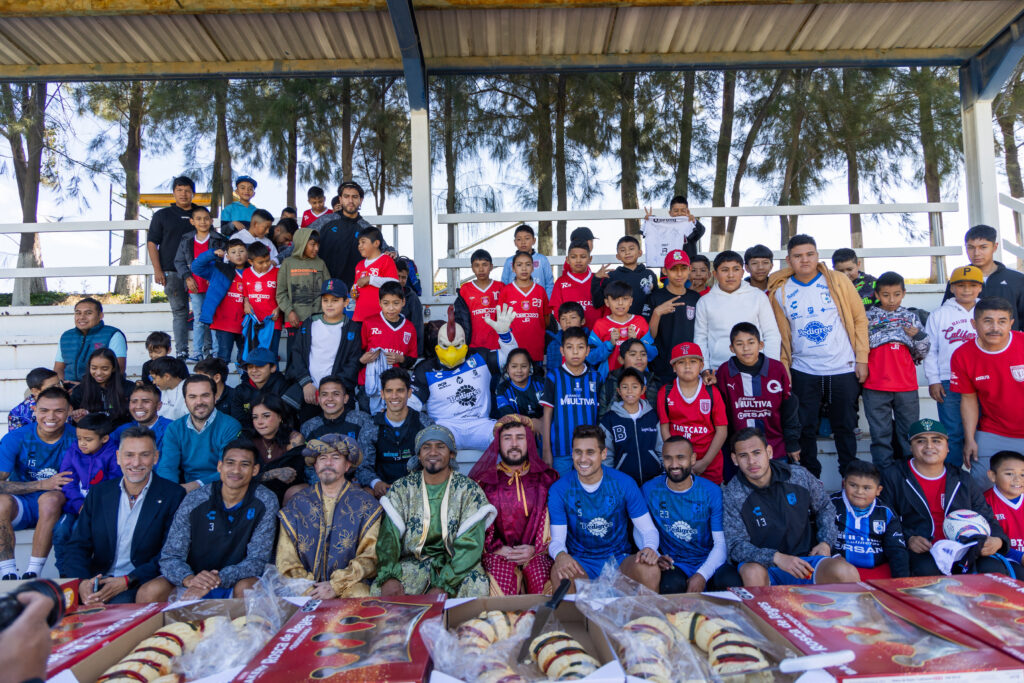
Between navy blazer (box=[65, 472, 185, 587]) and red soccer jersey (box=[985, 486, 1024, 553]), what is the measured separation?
4.62 meters

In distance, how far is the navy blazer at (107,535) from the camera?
3389mm

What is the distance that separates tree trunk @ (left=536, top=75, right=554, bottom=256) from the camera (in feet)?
30.5

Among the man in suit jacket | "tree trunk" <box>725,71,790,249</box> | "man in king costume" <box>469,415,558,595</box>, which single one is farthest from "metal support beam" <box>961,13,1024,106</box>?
the man in suit jacket

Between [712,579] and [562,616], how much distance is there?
5.15 ft

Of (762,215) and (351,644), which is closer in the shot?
(351,644)

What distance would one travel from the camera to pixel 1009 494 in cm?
356

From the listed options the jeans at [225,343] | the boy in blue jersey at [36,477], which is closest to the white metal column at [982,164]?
the jeans at [225,343]

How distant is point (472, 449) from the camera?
4.74 m

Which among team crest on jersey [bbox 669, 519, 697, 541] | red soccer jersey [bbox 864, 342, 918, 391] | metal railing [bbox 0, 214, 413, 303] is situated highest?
metal railing [bbox 0, 214, 413, 303]

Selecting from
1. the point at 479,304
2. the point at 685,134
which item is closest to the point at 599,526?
the point at 479,304

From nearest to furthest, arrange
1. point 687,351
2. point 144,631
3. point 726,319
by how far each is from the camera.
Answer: point 144,631 < point 687,351 < point 726,319

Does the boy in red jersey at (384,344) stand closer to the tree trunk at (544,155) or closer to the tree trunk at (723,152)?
the tree trunk at (544,155)

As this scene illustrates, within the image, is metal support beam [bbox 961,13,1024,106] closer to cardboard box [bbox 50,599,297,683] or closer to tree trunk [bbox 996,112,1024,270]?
tree trunk [bbox 996,112,1024,270]

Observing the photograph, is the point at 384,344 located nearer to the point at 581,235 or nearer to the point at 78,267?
the point at 581,235
